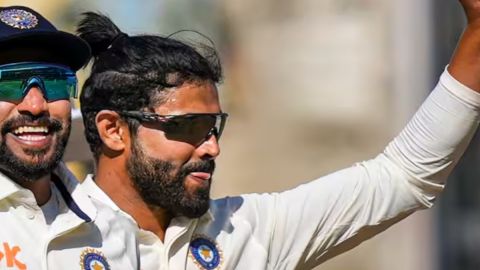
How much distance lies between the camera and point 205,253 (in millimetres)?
3900

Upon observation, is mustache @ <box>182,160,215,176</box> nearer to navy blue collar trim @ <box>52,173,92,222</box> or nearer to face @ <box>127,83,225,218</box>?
face @ <box>127,83,225,218</box>

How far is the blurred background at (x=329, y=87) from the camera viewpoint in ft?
27.2

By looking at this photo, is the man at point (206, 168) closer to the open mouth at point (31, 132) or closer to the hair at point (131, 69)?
the hair at point (131, 69)

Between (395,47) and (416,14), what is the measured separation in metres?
0.28

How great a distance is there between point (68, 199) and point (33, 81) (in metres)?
0.35

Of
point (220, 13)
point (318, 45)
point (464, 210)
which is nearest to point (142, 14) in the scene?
point (220, 13)

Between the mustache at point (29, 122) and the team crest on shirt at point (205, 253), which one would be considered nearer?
the mustache at point (29, 122)

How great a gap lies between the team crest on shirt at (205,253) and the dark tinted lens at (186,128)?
301 mm

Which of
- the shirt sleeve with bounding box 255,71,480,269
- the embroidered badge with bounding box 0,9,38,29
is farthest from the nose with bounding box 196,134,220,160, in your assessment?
the embroidered badge with bounding box 0,9,38,29

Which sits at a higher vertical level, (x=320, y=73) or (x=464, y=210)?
(x=320, y=73)

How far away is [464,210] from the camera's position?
830 centimetres

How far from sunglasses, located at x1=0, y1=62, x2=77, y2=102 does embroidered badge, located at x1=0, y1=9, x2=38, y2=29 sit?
0.11 meters

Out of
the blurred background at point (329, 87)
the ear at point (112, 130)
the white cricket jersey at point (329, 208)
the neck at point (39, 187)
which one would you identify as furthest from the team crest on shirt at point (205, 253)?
the blurred background at point (329, 87)

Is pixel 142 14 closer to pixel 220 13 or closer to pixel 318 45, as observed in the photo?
pixel 220 13
